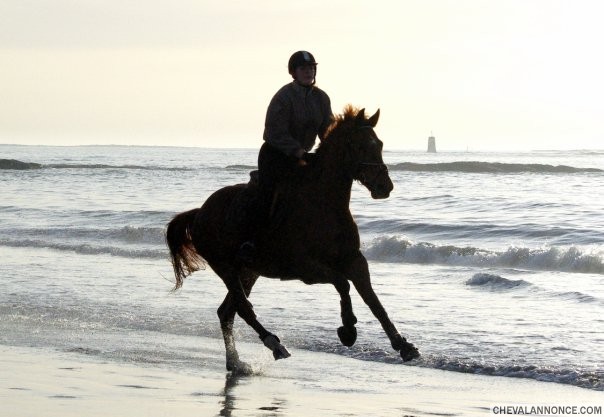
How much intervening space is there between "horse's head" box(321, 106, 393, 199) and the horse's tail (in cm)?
263

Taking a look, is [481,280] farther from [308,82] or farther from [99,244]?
[99,244]

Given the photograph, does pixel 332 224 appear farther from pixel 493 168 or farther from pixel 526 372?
pixel 493 168

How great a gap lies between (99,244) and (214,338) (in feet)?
48.8

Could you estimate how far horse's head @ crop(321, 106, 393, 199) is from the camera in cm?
876

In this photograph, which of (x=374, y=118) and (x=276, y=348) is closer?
(x=374, y=118)

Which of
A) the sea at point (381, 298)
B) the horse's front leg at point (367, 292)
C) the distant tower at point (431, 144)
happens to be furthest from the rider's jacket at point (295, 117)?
the distant tower at point (431, 144)

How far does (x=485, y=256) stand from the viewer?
23.1 m

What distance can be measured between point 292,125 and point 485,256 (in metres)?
14.0

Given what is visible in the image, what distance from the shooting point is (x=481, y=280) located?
57.2 ft

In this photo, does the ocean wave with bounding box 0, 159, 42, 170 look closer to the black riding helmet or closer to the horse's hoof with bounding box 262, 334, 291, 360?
the horse's hoof with bounding box 262, 334, 291, 360

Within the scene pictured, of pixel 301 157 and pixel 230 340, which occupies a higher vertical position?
pixel 301 157

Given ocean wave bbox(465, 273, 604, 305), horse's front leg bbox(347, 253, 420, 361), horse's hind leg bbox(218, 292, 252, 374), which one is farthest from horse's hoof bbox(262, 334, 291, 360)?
ocean wave bbox(465, 273, 604, 305)

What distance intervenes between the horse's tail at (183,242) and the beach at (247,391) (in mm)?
1507

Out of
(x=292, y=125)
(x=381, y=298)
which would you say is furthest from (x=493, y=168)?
(x=292, y=125)
